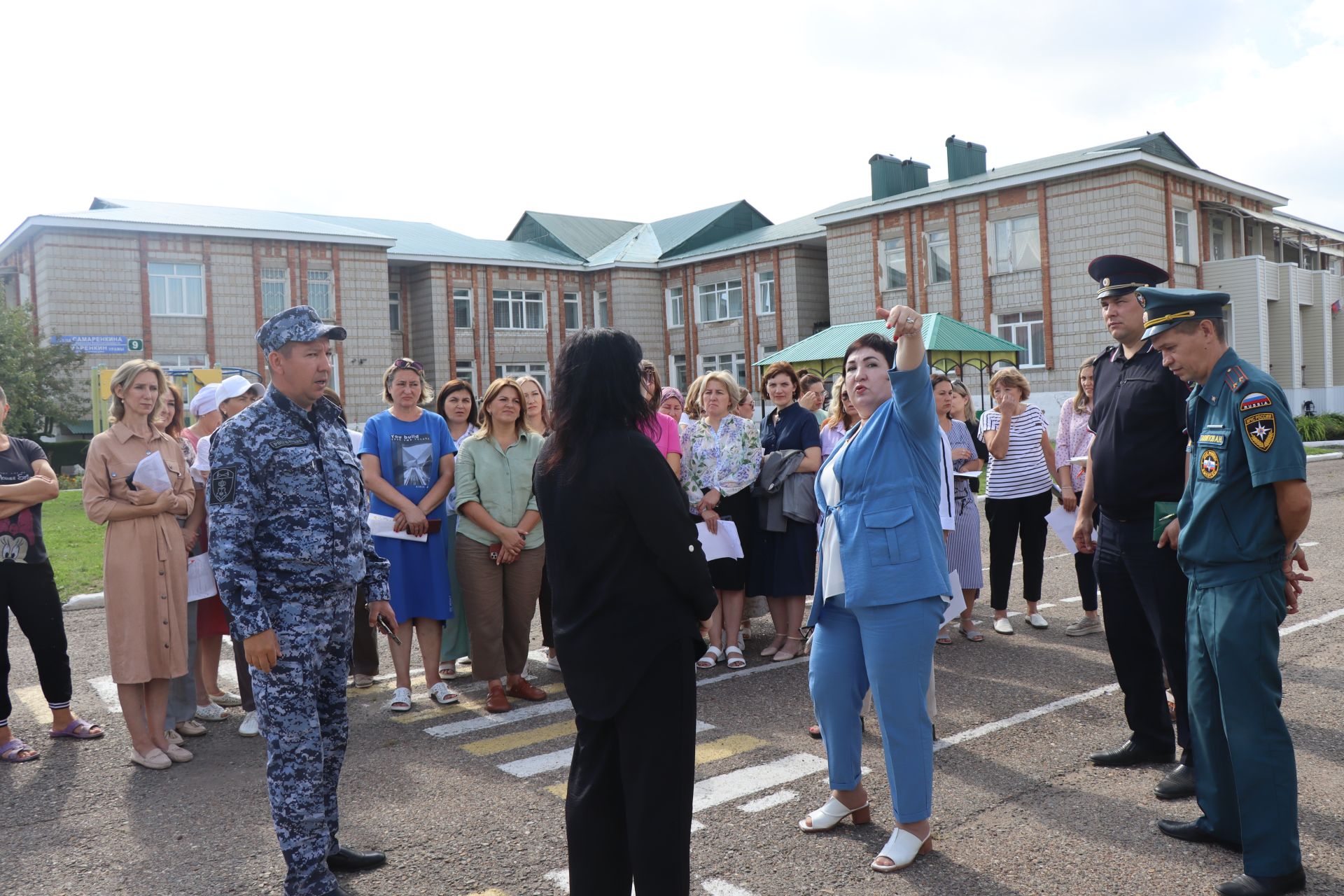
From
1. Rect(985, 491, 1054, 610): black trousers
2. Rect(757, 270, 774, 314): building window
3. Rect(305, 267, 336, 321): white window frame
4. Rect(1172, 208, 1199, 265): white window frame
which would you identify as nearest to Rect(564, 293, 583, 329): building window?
Rect(757, 270, 774, 314): building window

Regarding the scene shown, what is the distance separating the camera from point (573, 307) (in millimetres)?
45906

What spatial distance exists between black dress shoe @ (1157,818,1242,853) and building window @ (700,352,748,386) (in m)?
39.4

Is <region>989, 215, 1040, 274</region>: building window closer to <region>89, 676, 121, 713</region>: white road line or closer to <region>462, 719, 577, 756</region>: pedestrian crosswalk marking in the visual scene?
<region>462, 719, 577, 756</region>: pedestrian crosswalk marking

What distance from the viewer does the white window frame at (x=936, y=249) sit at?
36.3 m

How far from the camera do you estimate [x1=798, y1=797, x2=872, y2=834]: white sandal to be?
4273mm

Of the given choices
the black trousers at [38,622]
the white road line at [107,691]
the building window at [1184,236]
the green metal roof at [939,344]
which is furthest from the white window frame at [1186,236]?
the black trousers at [38,622]

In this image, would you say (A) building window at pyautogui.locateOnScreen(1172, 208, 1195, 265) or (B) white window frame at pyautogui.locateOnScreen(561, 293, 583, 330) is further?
(B) white window frame at pyautogui.locateOnScreen(561, 293, 583, 330)

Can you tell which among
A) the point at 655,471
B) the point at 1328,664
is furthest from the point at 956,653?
the point at 655,471

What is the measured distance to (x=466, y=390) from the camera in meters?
7.65

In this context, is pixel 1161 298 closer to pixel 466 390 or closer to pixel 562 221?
pixel 466 390

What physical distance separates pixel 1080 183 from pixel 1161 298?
32.0 m

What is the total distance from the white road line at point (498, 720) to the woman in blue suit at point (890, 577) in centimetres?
213

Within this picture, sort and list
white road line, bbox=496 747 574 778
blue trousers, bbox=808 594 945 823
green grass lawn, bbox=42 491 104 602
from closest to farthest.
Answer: blue trousers, bbox=808 594 945 823 < white road line, bbox=496 747 574 778 < green grass lawn, bbox=42 491 104 602

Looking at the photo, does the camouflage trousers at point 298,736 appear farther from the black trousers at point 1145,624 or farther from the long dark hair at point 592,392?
the black trousers at point 1145,624
